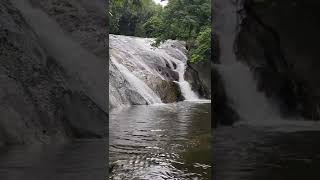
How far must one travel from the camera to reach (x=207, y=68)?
16828 mm

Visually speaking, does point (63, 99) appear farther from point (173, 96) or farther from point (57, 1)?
point (173, 96)

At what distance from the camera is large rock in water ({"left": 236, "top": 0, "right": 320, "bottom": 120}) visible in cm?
596

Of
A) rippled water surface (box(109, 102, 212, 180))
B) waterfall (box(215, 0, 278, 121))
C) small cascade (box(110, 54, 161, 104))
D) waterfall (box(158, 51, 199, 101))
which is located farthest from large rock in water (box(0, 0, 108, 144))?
waterfall (box(158, 51, 199, 101))

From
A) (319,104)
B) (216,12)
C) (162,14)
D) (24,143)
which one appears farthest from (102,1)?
(162,14)

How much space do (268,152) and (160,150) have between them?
3.77ft

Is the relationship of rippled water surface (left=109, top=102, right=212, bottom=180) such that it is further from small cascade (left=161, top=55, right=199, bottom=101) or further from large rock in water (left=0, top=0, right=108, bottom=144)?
small cascade (left=161, top=55, right=199, bottom=101)

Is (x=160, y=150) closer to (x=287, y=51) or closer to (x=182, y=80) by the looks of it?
(x=287, y=51)

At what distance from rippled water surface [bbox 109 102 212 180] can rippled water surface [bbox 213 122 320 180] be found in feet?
0.56

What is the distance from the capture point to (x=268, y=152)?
161 inches

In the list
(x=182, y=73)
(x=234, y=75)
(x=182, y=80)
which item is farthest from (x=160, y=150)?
(x=182, y=73)

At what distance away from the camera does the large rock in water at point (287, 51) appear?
5.96 meters

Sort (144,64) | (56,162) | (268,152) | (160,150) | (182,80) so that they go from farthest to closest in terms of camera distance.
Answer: (182,80) < (144,64) < (160,150) < (268,152) < (56,162)

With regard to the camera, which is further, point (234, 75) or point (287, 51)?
point (287, 51)

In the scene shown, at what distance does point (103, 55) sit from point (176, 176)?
122cm
